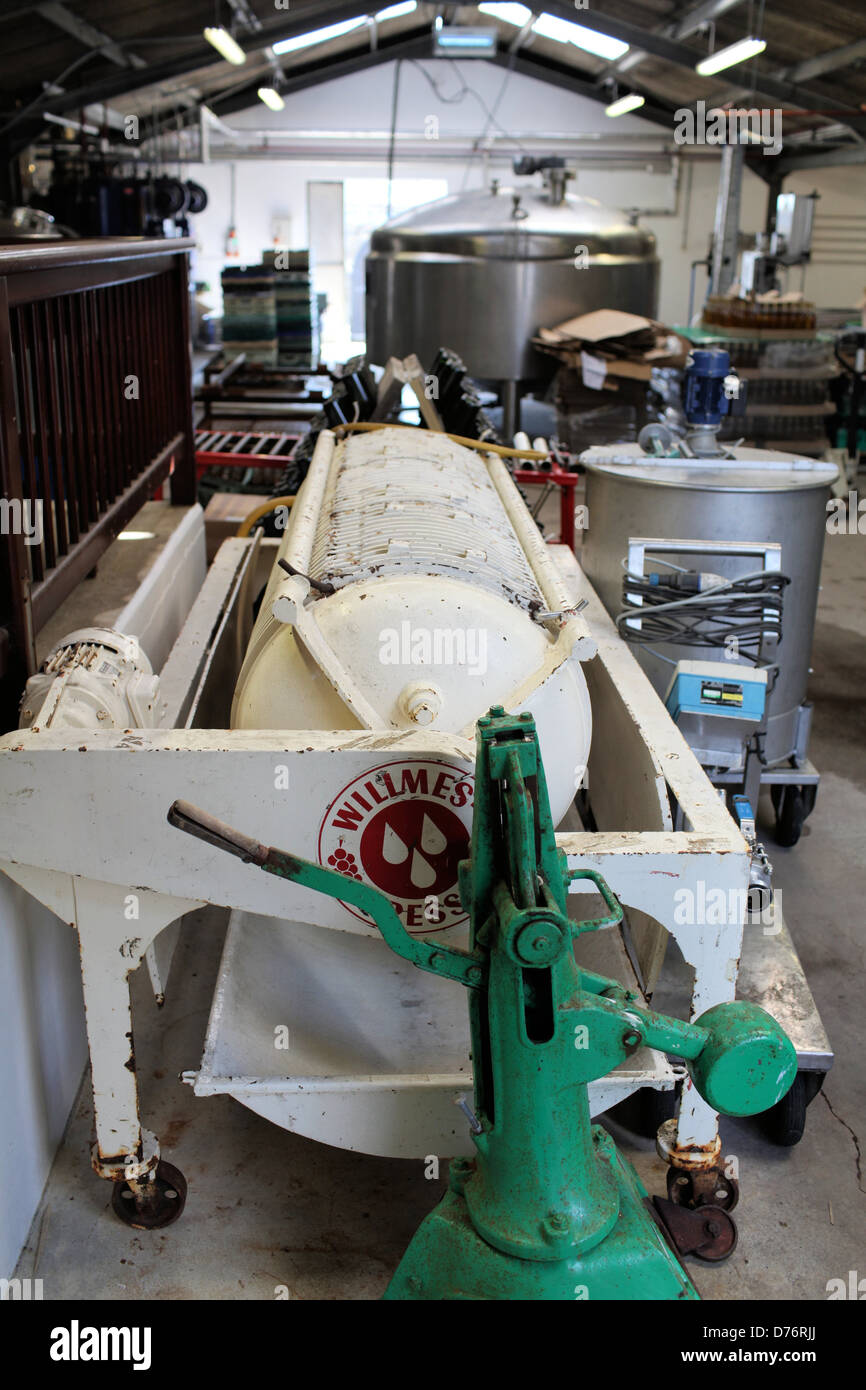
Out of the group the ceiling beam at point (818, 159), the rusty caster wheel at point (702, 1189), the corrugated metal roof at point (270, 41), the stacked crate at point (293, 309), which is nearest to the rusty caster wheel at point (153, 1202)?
the rusty caster wheel at point (702, 1189)

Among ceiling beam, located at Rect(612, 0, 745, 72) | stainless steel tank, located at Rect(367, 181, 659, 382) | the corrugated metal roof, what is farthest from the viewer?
ceiling beam, located at Rect(612, 0, 745, 72)

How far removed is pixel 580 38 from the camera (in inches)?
539

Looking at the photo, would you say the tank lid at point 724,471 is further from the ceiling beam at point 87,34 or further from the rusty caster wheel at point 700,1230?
the ceiling beam at point 87,34

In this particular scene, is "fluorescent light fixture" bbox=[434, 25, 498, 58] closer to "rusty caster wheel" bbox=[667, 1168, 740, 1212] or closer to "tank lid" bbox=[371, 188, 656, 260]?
"tank lid" bbox=[371, 188, 656, 260]

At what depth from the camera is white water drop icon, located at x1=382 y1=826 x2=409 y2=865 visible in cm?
210

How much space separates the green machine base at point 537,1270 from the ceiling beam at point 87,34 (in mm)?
9387

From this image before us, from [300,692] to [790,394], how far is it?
768cm

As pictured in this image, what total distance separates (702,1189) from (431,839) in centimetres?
94

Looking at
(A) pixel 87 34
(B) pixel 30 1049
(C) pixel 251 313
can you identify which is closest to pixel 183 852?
(B) pixel 30 1049

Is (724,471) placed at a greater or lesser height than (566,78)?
lesser

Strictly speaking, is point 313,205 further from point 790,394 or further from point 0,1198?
point 0,1198

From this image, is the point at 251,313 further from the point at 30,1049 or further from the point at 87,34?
the point at 30,1049

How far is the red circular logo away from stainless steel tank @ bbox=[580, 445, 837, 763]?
1.87 metres

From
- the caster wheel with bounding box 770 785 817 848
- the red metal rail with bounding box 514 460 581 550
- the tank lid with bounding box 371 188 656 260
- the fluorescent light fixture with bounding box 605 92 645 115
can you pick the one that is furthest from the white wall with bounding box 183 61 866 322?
the caster wheel with bounding box 770 785 817 848
